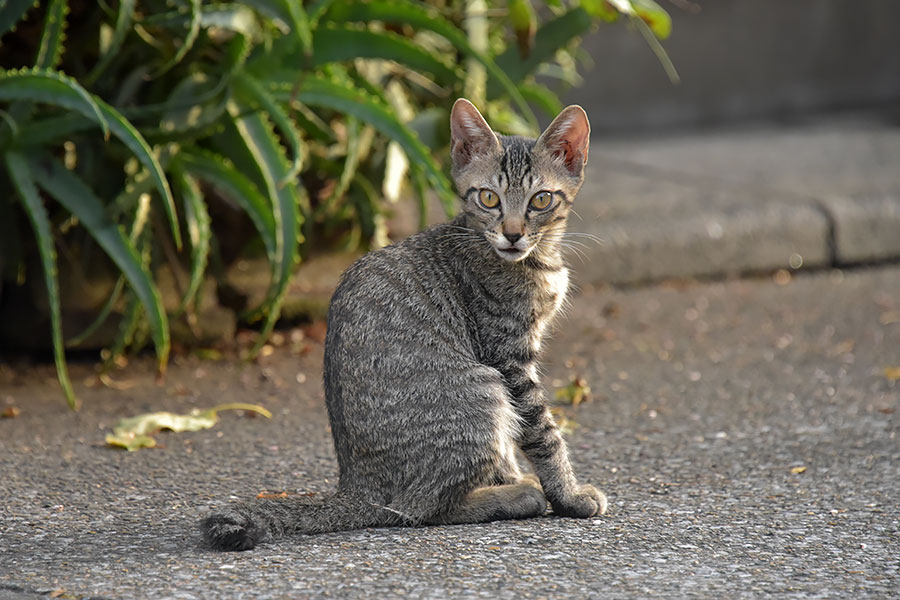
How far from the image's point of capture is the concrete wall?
848cm

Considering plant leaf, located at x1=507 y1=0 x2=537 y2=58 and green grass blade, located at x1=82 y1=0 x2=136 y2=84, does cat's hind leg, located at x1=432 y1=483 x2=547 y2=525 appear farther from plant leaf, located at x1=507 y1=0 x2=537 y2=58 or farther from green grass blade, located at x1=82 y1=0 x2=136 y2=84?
plant leaf, located at x1=507 y1=0 x2=537 y2=58

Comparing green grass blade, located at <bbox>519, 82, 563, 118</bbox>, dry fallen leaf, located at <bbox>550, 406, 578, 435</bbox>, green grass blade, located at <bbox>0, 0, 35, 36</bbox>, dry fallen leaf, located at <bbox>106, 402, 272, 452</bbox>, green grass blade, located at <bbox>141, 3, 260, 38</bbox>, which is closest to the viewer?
dry fallen leaf, located at <bbox>106, 402, 272, 452</bbox>

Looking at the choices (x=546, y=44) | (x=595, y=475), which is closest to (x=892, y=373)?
(x=595, y=475)

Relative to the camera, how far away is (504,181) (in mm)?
3400

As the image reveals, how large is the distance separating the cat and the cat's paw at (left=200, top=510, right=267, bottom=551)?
12 millimetres

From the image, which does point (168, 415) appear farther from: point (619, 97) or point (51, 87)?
point (619, 97)

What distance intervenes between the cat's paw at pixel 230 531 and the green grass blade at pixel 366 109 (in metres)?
1.71

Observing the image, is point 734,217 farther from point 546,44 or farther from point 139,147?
point 139,147

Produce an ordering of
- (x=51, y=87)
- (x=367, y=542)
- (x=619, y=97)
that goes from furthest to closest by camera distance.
Result: (x=619, y=97) < (x=51, y=87) < (x=367, y=542)

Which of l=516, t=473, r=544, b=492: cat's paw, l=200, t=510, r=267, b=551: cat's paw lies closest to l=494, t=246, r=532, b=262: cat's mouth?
l=516, t=473, r=544, b=492: cat's paw

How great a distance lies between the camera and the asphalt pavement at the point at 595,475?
283cm

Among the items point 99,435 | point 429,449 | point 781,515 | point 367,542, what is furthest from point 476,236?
point 99,435

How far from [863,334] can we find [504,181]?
8.80 ft

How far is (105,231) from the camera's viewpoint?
4.22m
